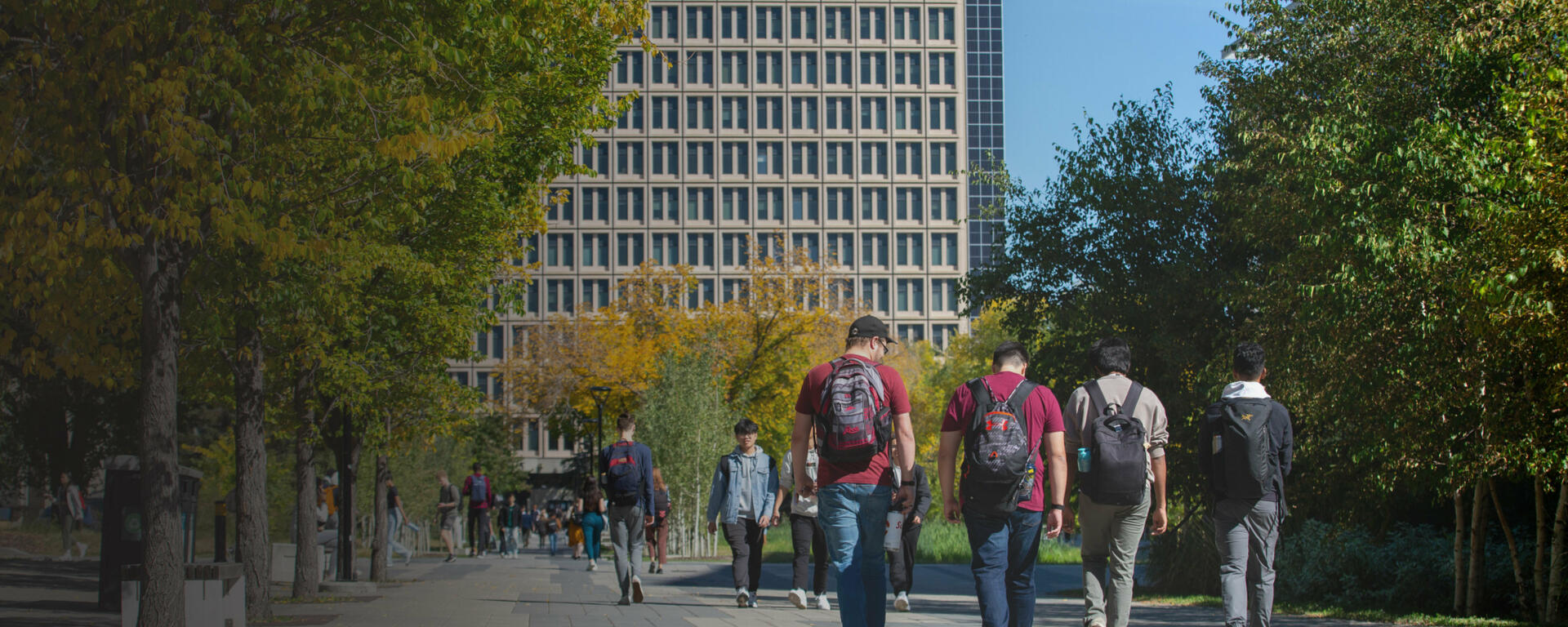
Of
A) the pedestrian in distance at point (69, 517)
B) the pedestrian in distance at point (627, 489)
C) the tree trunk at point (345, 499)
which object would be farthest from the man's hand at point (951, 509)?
the pedestrian in distance at point (69, 517)

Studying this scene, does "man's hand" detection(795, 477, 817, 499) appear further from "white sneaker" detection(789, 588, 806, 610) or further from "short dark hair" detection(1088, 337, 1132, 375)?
"white sneaker" detection(789, 588, 806, 610)

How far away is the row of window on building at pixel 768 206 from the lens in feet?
334

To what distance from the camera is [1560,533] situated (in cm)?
1250

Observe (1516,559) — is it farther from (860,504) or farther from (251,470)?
(251,470)

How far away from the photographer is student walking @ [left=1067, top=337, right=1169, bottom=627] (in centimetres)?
793

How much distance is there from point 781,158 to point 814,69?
274 inches

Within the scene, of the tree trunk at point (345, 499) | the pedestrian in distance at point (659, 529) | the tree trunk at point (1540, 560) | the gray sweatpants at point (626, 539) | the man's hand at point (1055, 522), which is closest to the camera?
the man's hand at point (1055, 522)

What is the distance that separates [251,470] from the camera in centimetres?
1326

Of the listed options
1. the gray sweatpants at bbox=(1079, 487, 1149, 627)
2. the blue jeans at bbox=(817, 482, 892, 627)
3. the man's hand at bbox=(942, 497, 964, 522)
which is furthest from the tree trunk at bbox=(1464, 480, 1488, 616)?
the blue jeans at bbox=(817, 482, 892, 627)

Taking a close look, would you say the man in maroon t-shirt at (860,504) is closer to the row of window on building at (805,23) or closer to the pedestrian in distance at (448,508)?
the pedestrian in distance at (448,508)

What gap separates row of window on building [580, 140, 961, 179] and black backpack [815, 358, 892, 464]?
95413 millimetres

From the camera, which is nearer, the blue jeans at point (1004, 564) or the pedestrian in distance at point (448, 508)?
the blue jeans at point (1004, 564)

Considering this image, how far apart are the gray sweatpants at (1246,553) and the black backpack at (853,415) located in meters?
2.61

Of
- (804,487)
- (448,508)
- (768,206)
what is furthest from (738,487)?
(768,206)
